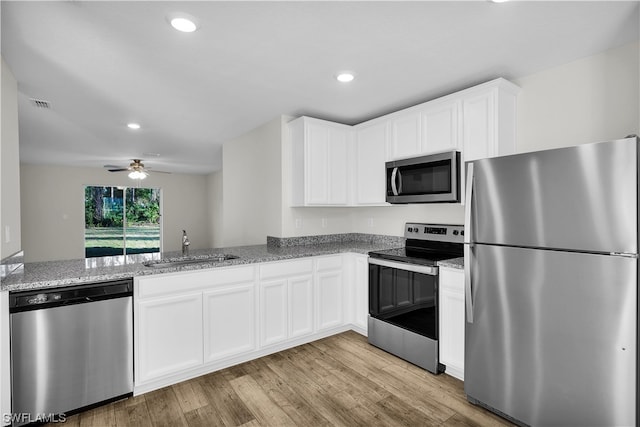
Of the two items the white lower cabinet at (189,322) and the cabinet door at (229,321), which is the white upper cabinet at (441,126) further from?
the cabinet door at (229,321)

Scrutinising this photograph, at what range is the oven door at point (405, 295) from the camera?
8.77ft

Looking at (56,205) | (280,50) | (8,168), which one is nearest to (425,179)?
(280,50)

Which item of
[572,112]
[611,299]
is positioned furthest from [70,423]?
[572,112]

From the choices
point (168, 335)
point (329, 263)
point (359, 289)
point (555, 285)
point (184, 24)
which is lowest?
point (168, 335)

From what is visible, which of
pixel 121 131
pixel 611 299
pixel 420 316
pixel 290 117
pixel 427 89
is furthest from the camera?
pixel 121 131

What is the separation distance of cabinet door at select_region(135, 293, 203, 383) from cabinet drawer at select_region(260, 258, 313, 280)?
1.98 feet

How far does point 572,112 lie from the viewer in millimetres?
2453

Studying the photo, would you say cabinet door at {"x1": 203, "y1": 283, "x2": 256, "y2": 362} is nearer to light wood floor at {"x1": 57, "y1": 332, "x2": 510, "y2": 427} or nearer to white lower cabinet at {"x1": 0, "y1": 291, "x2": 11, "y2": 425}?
light wood floor at {"x1": 57, "y1": 332, "x2": 510, "y2": 427}

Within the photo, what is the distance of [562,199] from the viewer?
70.1 inches

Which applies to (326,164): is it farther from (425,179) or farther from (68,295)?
(68,295)

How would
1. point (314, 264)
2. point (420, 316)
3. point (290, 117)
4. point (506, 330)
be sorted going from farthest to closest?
1. point (290, 117)
2. point (314, 264)
3. point (420, 316)
4. point (506, 330)

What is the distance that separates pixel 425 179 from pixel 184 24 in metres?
2.21

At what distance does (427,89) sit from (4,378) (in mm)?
3623

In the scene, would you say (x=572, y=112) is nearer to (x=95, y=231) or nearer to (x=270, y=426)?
(x=270, y=426)
